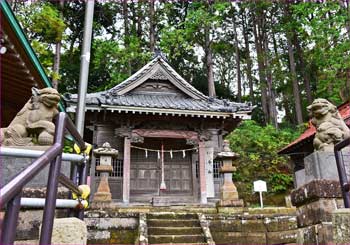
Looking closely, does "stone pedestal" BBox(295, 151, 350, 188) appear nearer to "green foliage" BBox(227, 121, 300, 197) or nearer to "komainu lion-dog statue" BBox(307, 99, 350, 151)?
"komainu lion-dog statue" BBox(307, 99, 350, 151)

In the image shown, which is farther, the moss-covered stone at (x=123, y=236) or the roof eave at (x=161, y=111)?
the roof eave at (x=161, y=111)

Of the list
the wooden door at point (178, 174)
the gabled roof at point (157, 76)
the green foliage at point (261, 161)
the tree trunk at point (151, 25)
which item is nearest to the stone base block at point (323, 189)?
the wooden door at point (178, 174)

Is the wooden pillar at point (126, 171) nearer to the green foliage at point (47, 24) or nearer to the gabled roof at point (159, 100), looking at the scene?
the gabled roof at point (159, 100)

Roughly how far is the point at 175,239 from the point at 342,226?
460cm

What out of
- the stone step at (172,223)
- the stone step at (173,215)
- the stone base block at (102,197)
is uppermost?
the stone base block at (102,197)

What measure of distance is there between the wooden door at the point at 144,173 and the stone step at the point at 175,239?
5.79 meters

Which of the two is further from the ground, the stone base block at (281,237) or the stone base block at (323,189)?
the stone base block at (323,189)

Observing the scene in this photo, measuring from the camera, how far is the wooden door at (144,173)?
42.9 ft

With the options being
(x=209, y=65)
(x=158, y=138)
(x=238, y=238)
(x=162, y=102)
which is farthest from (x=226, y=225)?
(x=209, y=65)

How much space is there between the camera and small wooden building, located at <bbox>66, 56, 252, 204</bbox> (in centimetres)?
1249

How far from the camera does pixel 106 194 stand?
939 cm

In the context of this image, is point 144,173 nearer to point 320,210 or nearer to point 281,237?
point 281,237

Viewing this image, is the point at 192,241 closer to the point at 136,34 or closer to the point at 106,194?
the point at 106,194

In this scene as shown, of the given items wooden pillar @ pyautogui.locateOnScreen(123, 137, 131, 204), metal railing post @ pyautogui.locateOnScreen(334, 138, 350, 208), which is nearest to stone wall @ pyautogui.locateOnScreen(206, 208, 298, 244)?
wooden pillar @ pyautogui.locateOnScreen(123, 137, 131, 204)
